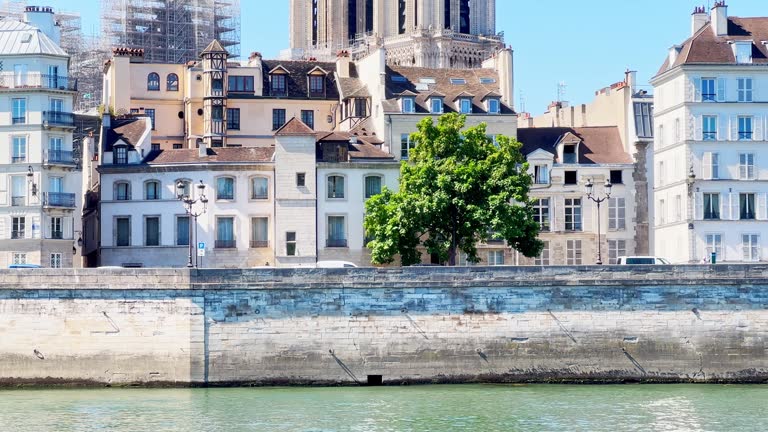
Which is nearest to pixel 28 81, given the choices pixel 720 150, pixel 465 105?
pixel 465 105

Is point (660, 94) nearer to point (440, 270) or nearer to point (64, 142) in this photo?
point (440, 270)

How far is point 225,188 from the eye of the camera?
71.8 meters

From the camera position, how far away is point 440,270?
57.5 meters

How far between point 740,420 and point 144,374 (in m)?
19.7

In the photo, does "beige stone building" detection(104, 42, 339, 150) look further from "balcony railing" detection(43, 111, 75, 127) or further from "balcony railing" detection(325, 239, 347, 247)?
"balcony railing" detection(325, 239, 347, 247)

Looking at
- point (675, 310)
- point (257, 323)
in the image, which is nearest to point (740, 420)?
point (675, 310)

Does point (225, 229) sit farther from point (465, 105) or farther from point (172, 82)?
point (172, 82)

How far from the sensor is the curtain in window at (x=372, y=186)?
7225 cm

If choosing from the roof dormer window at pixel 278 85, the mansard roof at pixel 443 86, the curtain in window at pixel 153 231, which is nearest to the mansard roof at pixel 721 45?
the mansard roof at pixel 443 86

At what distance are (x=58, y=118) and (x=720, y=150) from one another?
27.4 metres

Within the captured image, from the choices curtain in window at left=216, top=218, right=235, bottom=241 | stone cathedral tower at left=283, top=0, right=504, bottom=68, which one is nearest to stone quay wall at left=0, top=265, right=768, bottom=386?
curtain in window at left=216, top=218, right=235, bottom=241

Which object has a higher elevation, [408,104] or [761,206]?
[408,104]

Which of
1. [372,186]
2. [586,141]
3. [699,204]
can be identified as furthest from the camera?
[586,141]

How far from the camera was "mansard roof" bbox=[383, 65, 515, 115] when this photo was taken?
7644 centimetres
